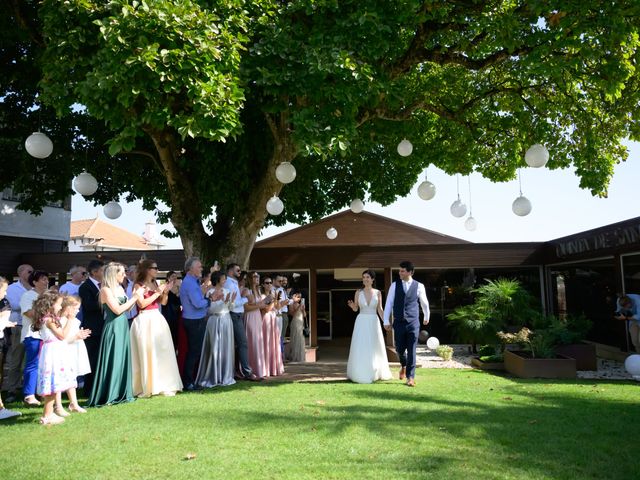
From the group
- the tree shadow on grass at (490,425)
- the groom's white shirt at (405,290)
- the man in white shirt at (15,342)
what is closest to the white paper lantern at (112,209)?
the man in white shirt at (15,342)

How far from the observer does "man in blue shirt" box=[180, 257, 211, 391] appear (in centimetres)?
732

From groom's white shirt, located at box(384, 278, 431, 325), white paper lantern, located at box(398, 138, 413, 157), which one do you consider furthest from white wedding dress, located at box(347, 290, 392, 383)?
white paper lantern, located at box(398, 138, 413, 157)

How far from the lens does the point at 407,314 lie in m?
7.84

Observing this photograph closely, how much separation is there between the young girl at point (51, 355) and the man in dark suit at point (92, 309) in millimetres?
1406

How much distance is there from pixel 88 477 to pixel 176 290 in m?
4.20

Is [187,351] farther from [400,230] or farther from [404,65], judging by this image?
[400,230]

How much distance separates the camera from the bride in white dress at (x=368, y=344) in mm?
8094

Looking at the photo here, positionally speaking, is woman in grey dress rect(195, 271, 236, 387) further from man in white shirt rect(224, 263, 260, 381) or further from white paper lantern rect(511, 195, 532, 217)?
white paper lantern rect(511, 195, 532, 217)

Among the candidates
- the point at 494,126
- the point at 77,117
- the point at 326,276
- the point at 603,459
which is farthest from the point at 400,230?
the point at 603,459

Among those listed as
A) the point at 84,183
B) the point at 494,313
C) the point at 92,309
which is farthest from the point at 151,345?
the point at 494,313

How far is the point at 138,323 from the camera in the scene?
6.73 meters

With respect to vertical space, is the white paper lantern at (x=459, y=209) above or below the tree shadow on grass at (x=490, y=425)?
above

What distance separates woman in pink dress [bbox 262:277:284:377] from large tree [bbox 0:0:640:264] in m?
1.37

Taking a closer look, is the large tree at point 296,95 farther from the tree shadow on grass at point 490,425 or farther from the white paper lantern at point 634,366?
the tree shadow on grass at point 490,425
